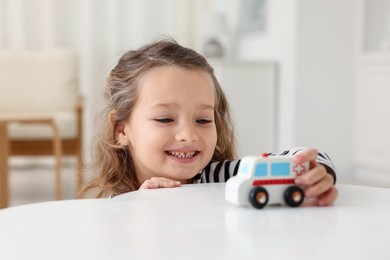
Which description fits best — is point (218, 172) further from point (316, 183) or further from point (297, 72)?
point (297, 72)

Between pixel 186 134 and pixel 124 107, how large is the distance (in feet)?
0.73

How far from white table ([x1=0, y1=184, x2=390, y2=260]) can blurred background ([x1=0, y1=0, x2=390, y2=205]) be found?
331 centimetres

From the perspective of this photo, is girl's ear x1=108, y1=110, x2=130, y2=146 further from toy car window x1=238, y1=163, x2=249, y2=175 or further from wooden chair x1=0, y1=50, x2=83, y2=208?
wooden chair x1=0, y1=50, x2=83, y2=208

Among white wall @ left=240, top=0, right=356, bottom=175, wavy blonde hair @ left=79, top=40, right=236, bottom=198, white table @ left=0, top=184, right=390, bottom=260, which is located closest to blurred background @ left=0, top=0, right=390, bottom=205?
white wall @ left=240, top=0, right=356, bottom=175

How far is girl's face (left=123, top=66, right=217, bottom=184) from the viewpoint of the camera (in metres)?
1.26

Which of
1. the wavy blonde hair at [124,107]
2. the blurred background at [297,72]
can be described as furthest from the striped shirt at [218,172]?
the blurred background at [297,72]

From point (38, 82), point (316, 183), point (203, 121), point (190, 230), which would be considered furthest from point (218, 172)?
point (38, 82)

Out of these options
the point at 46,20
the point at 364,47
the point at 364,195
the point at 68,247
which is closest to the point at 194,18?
the point at 46,20

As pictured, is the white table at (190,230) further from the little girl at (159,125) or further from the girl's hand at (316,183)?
the little girl at (159,125)

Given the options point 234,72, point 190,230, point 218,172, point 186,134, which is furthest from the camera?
point 234,72

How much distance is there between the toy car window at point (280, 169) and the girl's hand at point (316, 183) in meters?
0.02

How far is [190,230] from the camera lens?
725 mm

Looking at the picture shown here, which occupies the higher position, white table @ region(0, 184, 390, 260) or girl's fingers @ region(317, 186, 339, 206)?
white table @ region(0, 184, 390, 260)

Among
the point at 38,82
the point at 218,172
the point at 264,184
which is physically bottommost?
the point at 38,82
